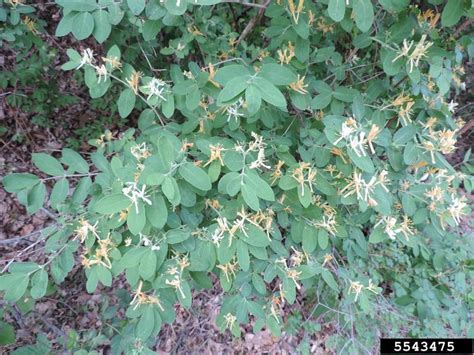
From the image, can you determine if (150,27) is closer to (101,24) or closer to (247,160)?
(101,24)

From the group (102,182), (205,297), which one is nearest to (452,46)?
(102,182)

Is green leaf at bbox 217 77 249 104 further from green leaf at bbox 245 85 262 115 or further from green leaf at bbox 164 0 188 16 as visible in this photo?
green leaf at bbox 164 0 188 16

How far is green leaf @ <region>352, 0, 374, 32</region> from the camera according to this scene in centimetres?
103

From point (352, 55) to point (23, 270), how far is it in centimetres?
150

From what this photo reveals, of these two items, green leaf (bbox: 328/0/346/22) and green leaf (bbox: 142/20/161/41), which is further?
green leaf (bbox: 142/20/161/41)

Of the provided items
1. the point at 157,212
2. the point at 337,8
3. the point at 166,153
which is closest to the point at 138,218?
the point at 157,212

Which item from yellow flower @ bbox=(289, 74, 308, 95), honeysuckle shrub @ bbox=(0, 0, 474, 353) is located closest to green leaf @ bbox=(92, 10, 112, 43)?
honeysuckle shrub @ bbox=(0, 0, 474, 353)

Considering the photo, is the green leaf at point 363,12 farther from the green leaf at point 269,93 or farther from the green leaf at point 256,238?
the green leaf at point 256,238

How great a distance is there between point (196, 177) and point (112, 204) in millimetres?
238

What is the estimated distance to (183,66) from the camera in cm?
208

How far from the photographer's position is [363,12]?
104 centimetres

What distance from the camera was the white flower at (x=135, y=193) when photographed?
104 centimetres

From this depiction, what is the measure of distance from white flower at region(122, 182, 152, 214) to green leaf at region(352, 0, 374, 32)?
2.43ft

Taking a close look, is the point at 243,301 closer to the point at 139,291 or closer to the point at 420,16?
the point at 139,291
